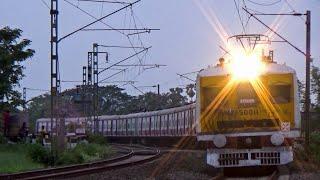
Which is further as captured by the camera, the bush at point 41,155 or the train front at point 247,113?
the bush at point 41,155

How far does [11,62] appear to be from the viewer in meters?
42.2

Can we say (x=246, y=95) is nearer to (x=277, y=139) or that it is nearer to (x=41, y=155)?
(x=277, y=139)

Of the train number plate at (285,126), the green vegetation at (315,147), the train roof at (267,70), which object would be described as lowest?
the green vegetation at (315,147)

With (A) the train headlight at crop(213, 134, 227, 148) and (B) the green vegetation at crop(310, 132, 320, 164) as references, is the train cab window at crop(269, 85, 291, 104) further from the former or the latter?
(B) the green vegetation at crop(310, 132, 320, 164)

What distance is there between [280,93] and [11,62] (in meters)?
26.7

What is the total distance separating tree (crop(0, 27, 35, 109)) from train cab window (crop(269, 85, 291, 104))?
83.7 ft

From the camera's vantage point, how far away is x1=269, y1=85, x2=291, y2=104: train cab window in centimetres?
1872

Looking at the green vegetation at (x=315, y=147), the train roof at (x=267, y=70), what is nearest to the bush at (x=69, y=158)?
the green vegetation at (x=315, y=147)

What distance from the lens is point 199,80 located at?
62.5 ft

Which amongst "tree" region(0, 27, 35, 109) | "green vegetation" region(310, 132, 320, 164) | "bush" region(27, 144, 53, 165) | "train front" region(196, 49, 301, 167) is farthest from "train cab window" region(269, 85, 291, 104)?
"tree" region(0, 27, 35, 109)

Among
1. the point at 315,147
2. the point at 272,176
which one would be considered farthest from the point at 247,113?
the point at 315,147

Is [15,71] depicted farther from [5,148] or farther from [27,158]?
[27,158]

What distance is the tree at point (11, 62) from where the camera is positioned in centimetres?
4159

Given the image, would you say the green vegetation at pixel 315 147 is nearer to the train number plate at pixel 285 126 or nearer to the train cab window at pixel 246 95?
the train number plate at pixel 285 126
